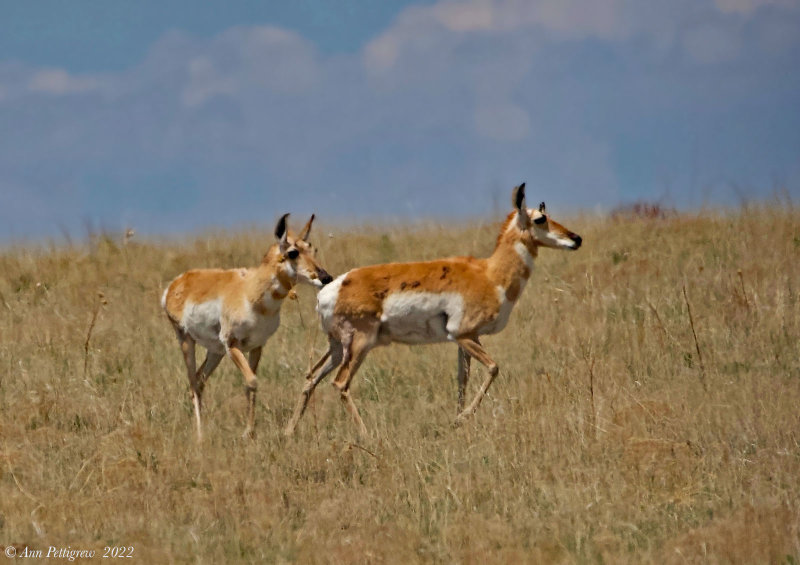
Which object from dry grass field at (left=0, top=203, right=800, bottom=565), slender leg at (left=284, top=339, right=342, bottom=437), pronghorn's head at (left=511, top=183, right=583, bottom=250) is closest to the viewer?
dry grass field at (left=0, top=203, right=800, bottom=565)

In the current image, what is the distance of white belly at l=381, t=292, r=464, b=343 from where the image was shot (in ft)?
32.7

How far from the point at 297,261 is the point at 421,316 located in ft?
4.07

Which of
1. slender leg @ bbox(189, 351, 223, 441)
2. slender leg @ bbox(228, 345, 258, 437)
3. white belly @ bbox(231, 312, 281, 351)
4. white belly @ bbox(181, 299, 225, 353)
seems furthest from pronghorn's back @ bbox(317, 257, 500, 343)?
slender leg @ bbox(189, 351, 223, 441)

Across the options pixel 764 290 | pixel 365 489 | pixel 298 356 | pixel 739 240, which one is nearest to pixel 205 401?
pixel 298 356

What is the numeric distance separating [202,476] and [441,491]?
183cm

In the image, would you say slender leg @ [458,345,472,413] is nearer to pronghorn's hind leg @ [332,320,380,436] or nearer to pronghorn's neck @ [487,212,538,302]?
pronghorn's neck @ [487,212,538,302]

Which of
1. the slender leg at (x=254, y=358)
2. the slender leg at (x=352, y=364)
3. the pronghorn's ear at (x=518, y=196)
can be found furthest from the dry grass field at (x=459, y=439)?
the pronghorn's ear at (x=518, y=196)

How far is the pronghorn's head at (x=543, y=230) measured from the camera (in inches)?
416

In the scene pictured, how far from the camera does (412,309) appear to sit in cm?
997

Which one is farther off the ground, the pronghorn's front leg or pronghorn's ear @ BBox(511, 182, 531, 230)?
pronghorn's ear @ BBox(511, 182, 531, 230)

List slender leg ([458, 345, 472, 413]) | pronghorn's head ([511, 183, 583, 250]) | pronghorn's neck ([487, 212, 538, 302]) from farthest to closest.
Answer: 1. pronghorn's head ([511, 183, 583, 250])
2. pronghorn's neck ([487, 212, 538, 302])
3. slender leg ([458, 345, 472, 413])

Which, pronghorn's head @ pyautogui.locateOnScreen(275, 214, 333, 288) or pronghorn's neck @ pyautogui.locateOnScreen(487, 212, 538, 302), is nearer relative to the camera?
pronghorn's head @ pyautogui.locateOnScreen(275, 214, 333, 288)

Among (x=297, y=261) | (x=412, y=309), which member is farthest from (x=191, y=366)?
(x=412, y=309)

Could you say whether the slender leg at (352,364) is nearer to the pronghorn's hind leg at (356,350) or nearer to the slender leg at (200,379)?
the pronghorn's hind leg at (356,350)
